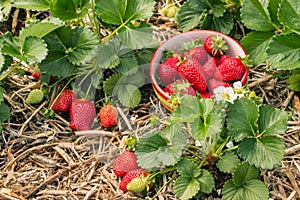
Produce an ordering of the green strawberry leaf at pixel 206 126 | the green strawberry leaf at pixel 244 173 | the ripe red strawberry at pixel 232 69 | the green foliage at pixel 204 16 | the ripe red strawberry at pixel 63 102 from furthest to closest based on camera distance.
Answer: the green foliage at pixel 204 16
the ripe red strawberry at pixel 63 102
the ripe red strawberry at pixel 232 69
the green strawberry leaf at pixel 244 173
the green strawberry leaf at pixel 206 126

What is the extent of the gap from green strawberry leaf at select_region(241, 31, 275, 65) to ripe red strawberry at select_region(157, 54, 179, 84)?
9.9 inches

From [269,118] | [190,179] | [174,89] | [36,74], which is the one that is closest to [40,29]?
[36,74]

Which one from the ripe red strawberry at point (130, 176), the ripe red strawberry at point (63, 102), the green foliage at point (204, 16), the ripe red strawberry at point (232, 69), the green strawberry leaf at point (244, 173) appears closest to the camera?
the green strawberry leaf at point (244, 173)

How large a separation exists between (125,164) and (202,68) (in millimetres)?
425

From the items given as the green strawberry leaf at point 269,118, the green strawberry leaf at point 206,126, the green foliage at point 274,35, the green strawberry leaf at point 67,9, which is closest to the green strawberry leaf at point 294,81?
the green foliage at point 274,35

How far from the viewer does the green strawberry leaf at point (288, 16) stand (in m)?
1.80

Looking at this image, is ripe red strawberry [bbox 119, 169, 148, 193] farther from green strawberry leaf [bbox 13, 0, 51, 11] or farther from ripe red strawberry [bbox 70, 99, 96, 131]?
green strawberry leaf [bbox 13, 0, 51, 11]

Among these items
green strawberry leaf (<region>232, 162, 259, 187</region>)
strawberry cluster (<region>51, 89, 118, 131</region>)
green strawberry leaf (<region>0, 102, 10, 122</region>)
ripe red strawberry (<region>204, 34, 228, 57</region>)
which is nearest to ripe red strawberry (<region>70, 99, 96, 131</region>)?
strawberry cluster (<region>51, 89, 118, 131</region>)

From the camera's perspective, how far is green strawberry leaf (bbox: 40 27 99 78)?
1.99 m

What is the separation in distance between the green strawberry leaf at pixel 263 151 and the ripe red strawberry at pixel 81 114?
0.57 meters

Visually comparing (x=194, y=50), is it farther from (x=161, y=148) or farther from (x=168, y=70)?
(x=161, y=148)

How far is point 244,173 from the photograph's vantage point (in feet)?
5.82

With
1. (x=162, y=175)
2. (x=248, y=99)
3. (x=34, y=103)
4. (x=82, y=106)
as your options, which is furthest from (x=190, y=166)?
(x=34, y=103)

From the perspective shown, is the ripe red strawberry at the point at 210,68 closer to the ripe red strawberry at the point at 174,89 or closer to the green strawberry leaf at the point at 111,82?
the ripe red strawberry at the point at 174,89
